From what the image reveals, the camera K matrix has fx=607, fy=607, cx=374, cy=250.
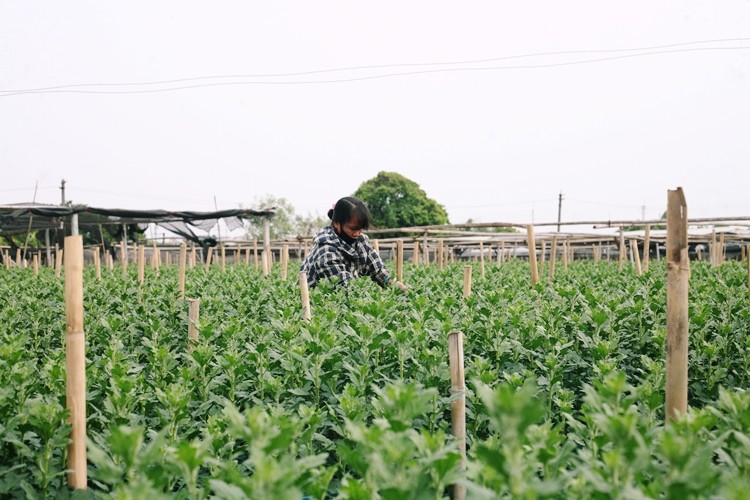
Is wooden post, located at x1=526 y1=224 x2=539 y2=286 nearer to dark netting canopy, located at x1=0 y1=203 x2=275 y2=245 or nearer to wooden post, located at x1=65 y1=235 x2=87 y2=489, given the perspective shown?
wooden post, located at x1=65 y1=235 x2=87 y2=489

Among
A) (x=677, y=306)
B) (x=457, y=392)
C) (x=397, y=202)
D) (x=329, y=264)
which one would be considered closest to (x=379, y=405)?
(x=457, y=392)

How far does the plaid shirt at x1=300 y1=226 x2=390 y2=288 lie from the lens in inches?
250

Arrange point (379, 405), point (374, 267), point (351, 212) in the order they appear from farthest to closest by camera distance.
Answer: point (374, 267) < point (351, 212) < point (379, 405)

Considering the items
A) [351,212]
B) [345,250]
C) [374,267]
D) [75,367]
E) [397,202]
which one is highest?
[397,202]

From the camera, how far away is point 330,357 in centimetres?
314

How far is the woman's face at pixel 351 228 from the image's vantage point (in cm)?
615

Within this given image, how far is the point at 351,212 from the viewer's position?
6.13m

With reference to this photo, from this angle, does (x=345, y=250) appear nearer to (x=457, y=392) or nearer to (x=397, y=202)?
(x=457, y=392)

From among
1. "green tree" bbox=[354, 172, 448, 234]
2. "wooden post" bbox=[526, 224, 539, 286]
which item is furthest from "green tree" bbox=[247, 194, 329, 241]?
"wooden post" bbox=[526, 224, 539, 286]

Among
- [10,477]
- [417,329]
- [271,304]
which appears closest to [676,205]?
[417,329]

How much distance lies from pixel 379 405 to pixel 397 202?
157 feet

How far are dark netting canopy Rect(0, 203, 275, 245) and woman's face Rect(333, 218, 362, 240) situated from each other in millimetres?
11400

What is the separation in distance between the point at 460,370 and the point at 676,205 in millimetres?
1149

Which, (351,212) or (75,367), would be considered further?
(351,212)
